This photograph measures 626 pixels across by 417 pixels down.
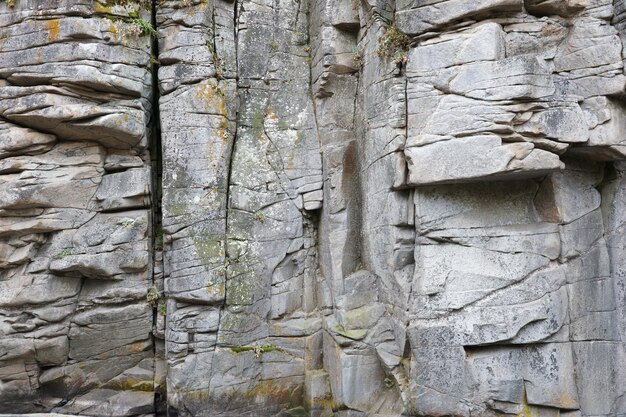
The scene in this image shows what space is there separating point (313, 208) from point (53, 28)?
20.3 ft

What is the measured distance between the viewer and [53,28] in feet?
31.3

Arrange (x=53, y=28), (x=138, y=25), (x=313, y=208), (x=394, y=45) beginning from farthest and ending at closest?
(x=313, y=208)
(x=138, y=25)
(x=53, y=28)
(x=394, y=45)

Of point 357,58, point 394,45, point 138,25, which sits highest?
point 138,25

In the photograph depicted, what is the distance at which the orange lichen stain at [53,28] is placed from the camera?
31.2 ft

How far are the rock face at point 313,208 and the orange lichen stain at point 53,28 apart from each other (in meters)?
0.05

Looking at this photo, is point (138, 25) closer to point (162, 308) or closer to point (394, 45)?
point (394, 45)

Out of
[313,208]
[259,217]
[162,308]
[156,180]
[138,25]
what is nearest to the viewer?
[138,25]

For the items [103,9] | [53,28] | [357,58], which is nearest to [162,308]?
[53,28]

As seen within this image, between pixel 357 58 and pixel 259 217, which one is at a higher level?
pixel 357 58

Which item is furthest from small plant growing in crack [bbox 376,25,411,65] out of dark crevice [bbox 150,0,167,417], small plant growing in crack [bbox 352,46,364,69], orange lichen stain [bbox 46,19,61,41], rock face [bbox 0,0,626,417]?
orange lichen stain [bbox 46,19,61,41]

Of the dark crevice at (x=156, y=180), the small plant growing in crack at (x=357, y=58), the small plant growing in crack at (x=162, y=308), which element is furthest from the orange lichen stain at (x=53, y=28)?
the small plant growing in crack at (x=357, y=58)

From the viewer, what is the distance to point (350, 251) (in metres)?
9.81

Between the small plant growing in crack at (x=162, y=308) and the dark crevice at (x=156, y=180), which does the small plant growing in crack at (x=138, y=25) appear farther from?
the small plant growing in crack at (x=162, y=308)

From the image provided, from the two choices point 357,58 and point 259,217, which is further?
point 259,217
